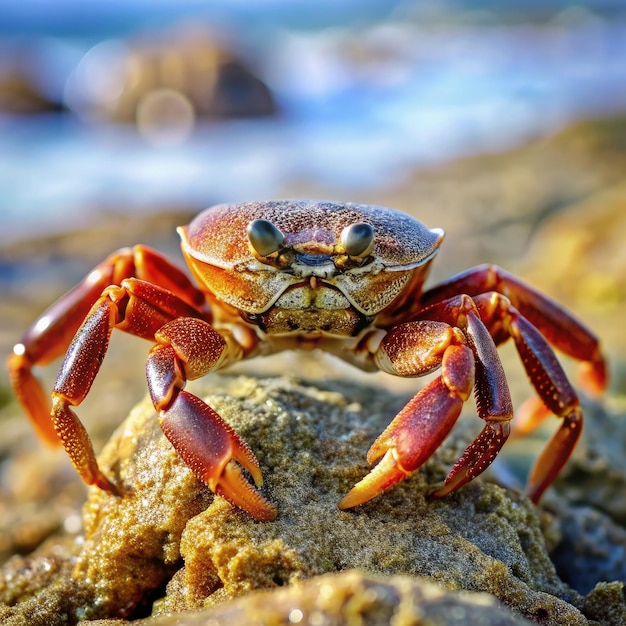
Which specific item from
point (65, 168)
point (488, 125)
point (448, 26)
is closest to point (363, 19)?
point (448, 26)

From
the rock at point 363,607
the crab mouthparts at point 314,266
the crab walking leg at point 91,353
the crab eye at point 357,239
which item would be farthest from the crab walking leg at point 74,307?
the rock at point 363,607

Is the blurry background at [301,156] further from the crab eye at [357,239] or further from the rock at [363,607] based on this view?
the rock at [363,607]

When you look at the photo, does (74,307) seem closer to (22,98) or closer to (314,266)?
(314,266)

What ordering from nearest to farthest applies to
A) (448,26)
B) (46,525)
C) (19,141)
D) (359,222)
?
1. (359,222)
2. (46,525)
3. (19,141)
4. (448,26)

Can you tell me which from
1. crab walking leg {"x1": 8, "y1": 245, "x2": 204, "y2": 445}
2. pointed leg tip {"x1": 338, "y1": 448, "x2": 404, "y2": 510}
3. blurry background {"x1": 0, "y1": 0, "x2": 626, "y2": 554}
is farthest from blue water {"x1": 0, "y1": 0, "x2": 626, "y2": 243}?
pointed leg tip {"x1": 338, "y1": 448, "x2": 404, "y2": 510}

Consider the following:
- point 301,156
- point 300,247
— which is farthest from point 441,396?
point 301,156

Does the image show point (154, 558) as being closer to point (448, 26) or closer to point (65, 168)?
point (65, 168)
